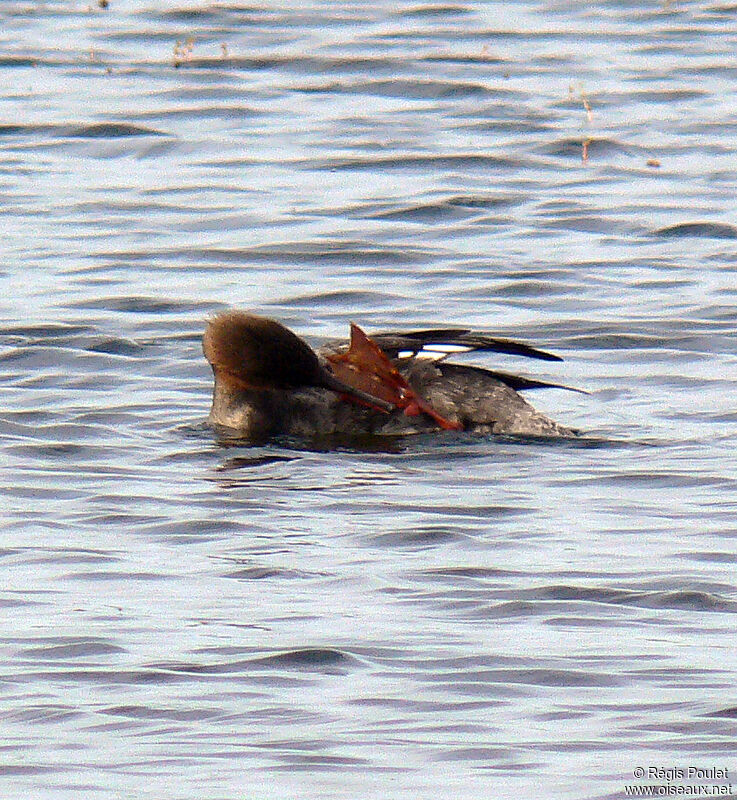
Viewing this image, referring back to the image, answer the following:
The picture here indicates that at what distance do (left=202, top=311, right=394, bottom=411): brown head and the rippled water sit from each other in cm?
38

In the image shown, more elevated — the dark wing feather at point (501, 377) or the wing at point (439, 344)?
the wing at point (439, 344)

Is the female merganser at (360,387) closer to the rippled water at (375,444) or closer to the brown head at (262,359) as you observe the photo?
the brown head at (262,359)

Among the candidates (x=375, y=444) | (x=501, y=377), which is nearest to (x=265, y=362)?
(x=375, y=444)

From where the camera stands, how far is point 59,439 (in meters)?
9.45

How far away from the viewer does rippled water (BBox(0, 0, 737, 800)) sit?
5.76m

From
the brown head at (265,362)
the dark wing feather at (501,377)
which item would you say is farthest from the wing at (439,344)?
the brown head at (265,362)

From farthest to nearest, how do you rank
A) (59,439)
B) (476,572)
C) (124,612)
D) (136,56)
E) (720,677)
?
(136,56) → (59,439) → (476,572) → (124,612) → (720,677)

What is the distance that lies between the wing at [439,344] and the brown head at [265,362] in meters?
0.29

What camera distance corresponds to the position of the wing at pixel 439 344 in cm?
936

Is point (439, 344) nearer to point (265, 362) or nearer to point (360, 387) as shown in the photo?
point (360, 387)

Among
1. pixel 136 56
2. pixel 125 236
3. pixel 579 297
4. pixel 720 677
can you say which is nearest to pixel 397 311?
pixel 579 297

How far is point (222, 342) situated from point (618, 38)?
12264 millimetres

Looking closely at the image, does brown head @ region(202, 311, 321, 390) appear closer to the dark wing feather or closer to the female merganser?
the female merganser

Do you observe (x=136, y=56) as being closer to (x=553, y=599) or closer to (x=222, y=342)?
(x=222, y=342)
